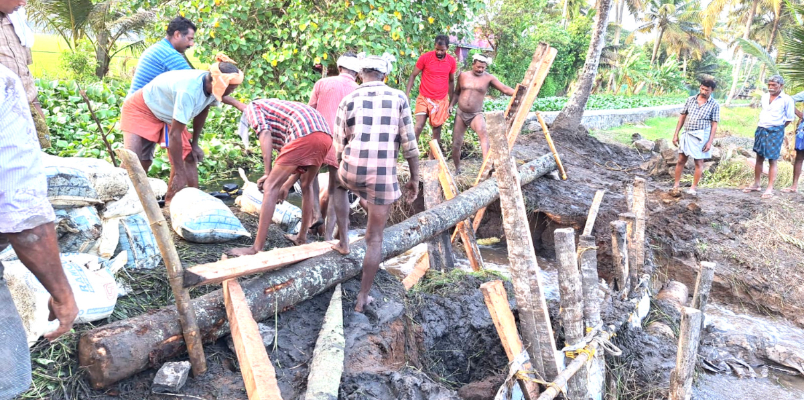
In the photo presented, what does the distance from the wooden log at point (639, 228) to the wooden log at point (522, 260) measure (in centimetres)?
244

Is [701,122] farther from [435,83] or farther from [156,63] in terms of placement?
[156,63]

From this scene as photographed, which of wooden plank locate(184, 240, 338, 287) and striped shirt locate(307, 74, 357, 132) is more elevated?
striped shirt locate(307, 74, 357, 132)

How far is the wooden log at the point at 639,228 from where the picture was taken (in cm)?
521

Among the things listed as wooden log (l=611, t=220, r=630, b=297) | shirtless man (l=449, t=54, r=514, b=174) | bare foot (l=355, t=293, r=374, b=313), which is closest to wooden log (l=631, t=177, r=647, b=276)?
wooden log (l=611, t=220, r=630, b=297)

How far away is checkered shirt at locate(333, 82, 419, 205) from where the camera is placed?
3535mm

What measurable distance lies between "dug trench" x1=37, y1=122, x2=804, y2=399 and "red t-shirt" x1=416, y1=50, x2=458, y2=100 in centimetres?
137

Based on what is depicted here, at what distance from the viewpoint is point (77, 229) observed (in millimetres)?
3180

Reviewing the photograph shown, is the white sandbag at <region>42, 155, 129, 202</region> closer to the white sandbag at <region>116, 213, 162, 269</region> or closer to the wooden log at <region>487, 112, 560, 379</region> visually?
the white sandbag at <region>116, 213, 162, 269</region>

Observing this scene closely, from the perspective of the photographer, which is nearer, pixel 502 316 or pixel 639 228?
pixel 502 316

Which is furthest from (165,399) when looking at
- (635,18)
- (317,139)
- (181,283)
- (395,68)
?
(635,18)

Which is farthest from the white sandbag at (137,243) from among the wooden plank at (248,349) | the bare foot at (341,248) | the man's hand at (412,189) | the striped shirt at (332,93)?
the striped shirt at (332,93)

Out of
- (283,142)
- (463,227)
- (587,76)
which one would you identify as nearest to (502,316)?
(283,142)

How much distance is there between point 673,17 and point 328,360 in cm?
3856

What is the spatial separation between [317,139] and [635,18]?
37.7 m
